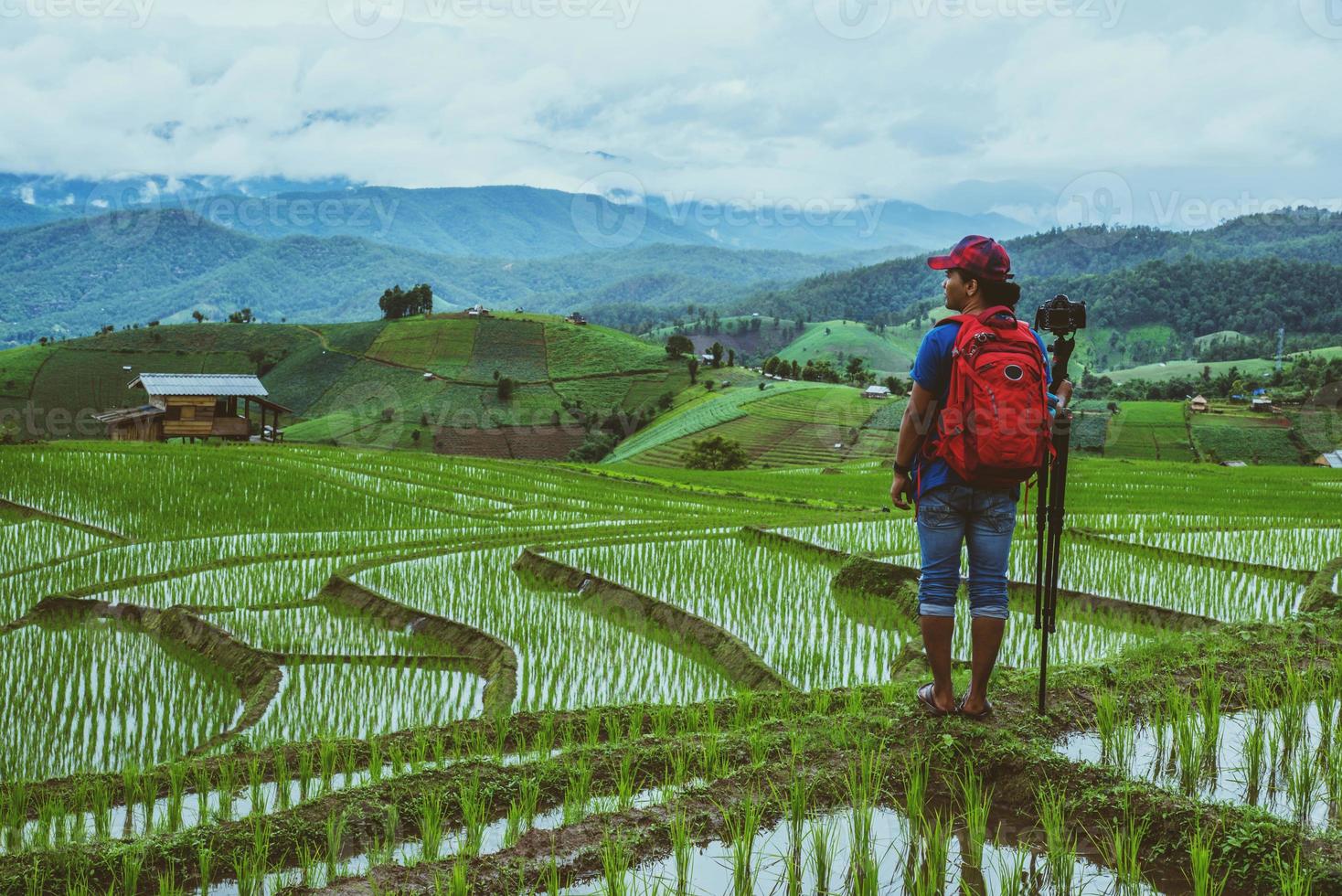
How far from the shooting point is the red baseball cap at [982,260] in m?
4.14

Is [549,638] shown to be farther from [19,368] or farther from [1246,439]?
[19,368]

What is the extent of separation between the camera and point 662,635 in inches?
311

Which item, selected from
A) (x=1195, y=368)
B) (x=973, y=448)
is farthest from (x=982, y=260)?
(x=1195, y=368)

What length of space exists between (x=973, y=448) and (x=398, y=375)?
302ft

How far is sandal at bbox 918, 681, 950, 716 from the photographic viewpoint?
4.43 m

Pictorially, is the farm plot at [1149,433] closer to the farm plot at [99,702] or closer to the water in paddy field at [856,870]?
the farm plot at [99,702]

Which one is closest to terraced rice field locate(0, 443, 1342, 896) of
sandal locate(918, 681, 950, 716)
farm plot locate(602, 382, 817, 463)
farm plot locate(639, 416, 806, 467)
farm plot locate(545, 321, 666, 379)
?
sandal locate(918, 681, 950, 716)

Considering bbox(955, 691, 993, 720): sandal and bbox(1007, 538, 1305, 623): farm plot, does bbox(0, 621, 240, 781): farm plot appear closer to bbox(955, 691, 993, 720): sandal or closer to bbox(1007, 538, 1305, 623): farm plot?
bbox(955, 691, 993, 720): sandal

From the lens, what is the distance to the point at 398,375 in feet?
303

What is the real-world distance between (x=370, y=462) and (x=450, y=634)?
51.8 ft

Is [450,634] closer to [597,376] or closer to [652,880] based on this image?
[652,880]

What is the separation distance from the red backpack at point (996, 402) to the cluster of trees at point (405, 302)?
4287 inches

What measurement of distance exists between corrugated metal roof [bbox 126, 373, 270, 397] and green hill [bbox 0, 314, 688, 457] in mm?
31660

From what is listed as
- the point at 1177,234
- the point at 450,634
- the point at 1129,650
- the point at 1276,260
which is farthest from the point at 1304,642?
the point at 1177,234
